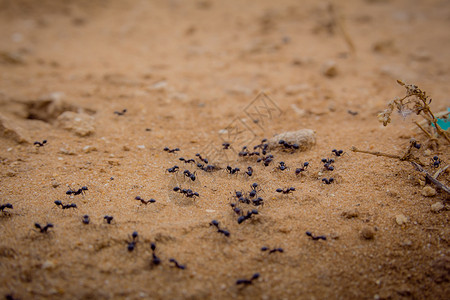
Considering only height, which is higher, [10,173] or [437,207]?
[10,173]

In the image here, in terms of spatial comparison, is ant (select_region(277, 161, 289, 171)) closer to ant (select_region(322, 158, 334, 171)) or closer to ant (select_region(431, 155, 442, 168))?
ant (select_region(322, 158, 334, 171))

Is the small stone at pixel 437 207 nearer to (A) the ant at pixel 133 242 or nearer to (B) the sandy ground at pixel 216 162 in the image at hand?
(B) the sandy ground at pixel 216 162

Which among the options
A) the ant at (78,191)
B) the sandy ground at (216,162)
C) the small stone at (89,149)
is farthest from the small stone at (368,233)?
the small stone at (89,149)

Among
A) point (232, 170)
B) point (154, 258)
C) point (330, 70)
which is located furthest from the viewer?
point (330, 70)

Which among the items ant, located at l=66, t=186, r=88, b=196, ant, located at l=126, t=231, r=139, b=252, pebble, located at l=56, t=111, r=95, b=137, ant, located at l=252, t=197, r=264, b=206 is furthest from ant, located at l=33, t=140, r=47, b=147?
ant, located at l=252, t=197, r=264, b=206

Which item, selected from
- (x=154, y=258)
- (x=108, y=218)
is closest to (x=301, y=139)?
(x=154, y=258)

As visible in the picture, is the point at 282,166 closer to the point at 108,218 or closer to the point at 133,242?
the point at 133,242
